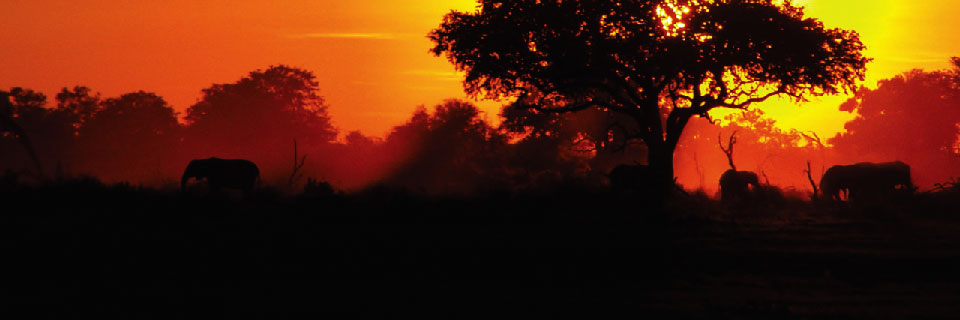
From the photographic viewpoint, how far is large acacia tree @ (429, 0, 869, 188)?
26.6m

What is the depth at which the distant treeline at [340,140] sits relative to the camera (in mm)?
49000

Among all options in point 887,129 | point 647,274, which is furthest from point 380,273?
point 887,129

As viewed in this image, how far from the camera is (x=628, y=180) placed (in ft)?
93.1

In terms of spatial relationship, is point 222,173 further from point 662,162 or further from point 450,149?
point 450,149

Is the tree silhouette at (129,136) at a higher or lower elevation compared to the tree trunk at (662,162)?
higher

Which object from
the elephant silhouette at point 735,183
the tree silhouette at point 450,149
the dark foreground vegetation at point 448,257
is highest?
the tree silhouette at point 450,149

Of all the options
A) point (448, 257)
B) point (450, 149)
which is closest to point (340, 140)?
point (450, 149)

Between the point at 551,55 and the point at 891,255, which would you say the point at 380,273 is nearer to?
the point at 891,255

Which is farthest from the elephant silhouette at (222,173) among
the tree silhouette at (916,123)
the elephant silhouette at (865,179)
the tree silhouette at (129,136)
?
the tree silhouette at (916,123)

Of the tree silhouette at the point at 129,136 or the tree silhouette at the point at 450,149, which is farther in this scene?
the tree silhouette at the point at 129,136

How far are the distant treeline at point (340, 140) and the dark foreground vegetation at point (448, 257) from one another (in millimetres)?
22656

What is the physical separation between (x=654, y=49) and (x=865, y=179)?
37.8 feet

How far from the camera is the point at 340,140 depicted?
86.8 meters

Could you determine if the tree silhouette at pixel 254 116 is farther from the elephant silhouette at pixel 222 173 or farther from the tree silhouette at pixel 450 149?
the elephant silhouette at pixel 222 173
